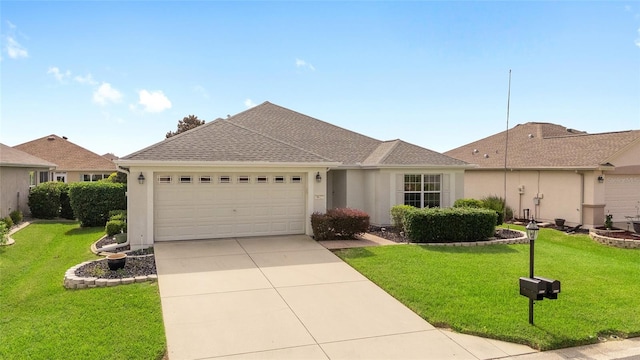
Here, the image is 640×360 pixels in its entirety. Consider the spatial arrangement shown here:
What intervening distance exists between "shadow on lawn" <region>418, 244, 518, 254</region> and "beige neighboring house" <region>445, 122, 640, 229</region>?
23.1 ft

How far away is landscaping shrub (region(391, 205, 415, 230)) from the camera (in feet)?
46.6

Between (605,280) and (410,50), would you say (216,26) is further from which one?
(605,280)

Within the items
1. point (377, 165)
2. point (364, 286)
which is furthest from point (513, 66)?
point (364, 286)

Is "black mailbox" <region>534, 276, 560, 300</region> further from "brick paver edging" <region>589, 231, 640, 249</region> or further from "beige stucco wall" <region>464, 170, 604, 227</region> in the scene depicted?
"beige stucco wall" <region>464, 170, 604, 227</region>

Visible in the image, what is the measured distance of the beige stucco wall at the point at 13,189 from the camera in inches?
675

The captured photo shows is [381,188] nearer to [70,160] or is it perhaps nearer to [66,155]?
[70,160]

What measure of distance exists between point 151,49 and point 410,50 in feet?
29.9

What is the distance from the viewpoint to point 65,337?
5828 mm

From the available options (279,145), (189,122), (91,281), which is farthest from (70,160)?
(91,281)

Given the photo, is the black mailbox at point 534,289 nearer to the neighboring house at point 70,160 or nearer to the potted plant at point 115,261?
the potted plant at point 115,261

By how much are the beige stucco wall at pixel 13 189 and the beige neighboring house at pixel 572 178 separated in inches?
896

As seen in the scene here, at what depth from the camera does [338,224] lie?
43.0 ft

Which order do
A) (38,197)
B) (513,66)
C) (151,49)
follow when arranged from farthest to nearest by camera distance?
(38,197) < (513,66) < (151,49)

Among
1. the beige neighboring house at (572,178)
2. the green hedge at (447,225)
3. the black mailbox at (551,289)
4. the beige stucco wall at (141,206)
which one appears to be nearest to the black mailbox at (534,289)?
the black mailbox at (551,289)
